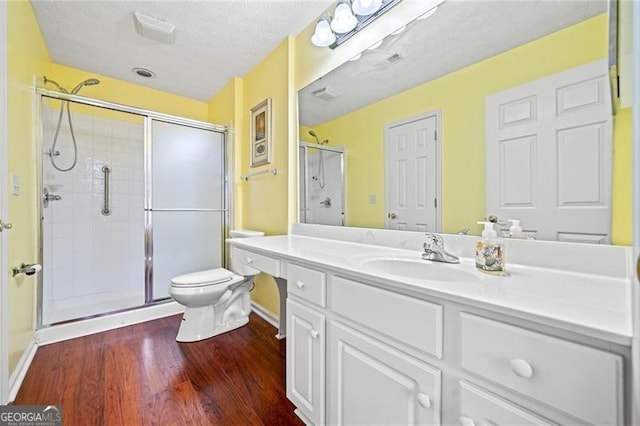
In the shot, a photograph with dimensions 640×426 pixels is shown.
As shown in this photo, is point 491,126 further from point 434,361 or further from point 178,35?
point 178,35

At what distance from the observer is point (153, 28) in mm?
1971

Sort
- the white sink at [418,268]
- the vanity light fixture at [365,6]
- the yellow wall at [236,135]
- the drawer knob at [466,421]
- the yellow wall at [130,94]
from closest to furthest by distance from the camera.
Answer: the drawer knob at [466,421] → the white sink at [418,268] → the vanity light fixture at [365,6] → the yellow wall at [130,94] → the yellow wall at [236,135]

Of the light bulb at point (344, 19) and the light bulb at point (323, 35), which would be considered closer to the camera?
the light bulb at point (344, 19)

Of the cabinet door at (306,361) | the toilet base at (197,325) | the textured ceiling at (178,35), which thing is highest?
the textured ceiling at (178,35)

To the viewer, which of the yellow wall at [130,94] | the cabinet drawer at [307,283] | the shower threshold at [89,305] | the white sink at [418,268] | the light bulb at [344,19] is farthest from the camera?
the yellow wall at [130,94]

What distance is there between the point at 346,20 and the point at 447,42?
67 centimetres

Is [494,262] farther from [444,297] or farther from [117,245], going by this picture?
[117,245]

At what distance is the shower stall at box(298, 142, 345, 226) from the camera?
5.69ft

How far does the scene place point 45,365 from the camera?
5.40ft

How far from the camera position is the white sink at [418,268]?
3.08ft

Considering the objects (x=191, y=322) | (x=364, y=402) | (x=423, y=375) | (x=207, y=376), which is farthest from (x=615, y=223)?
(x=191, y=322)

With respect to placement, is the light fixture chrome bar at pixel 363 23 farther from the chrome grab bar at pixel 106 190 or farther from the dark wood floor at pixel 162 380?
the chrome grab bar at pixel 106 190

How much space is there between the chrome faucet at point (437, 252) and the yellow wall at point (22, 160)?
1892 mm

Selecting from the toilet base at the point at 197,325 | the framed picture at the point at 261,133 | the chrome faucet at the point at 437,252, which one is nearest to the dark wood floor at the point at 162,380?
the toilet base at the point at 197,325
